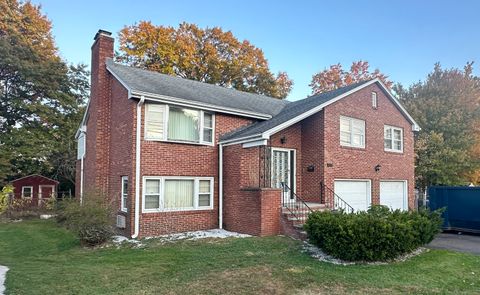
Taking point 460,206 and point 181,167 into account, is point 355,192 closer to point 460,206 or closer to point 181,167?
point 460,206

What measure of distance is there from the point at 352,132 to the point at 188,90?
7.25m

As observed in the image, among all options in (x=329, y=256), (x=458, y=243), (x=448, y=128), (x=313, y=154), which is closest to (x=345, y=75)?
(x=448, y=128)

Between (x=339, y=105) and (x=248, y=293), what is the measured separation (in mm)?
10233

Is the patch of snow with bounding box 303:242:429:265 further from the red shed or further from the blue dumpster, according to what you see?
the red shed

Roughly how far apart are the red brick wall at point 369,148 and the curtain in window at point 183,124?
5.11m

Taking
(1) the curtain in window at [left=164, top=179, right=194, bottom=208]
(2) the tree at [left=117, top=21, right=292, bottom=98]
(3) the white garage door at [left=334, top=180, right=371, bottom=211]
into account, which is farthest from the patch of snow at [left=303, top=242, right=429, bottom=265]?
(2) the tree at [left=117, top=21, right=292, bottom=98]

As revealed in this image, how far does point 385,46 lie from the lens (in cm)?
2022

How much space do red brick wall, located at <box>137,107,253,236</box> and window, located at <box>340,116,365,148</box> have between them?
4647 mm

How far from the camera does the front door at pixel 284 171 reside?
13664 millimetres

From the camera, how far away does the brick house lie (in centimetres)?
1187

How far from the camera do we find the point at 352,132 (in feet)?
49.1

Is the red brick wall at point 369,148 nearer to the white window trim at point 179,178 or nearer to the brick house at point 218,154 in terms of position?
the brick house at point 218,154

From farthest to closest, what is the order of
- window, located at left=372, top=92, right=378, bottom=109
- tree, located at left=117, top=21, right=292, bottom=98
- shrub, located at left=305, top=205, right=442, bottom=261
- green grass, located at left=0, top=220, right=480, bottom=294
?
tree, located at left=117, top=21, right=292, bottom=98, window, located at left=372, top=92, right=378, bottom=109, shrub, located at left=305, top=205, right=442, bottom=261, green grass, located at left=0, top=220, right=480, bottom=294

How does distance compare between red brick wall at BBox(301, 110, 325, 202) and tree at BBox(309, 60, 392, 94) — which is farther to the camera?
tree at BBox(309, 60, 392, 94)
